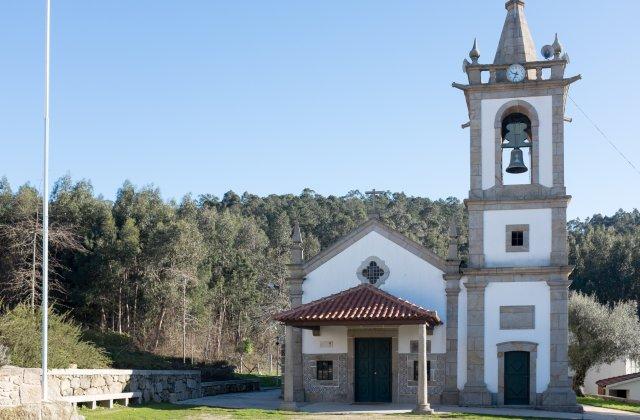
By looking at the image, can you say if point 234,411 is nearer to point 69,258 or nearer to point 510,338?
point 510,338

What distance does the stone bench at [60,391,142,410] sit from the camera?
20.8 metres

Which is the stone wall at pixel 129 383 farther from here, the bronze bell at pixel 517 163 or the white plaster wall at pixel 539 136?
the bronze bell at pixel 517 163

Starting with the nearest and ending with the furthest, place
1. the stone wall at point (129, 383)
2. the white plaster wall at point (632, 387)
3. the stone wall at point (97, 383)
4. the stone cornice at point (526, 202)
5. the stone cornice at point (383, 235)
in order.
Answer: the stone wall at point (97, 383) → the stone wall at point (129, 383) → the stone cornice at point (526, 202) → the stone cornice at point (383, 235) → the white plaster wall at point (632, 387)

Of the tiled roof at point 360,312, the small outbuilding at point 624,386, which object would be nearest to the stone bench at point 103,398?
the tiled roof at point 360,312

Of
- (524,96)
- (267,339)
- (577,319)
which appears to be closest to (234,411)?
(524,96)

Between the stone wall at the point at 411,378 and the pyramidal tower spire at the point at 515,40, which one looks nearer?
the stone wall at the point at 411,378

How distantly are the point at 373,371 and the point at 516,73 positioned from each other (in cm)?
1075

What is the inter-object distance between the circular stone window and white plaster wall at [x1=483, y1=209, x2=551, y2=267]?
11.4ft

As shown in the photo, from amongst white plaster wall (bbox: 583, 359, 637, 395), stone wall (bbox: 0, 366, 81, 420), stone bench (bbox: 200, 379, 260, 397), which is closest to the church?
stone bench (bbox: 200, 379, 260, 397)

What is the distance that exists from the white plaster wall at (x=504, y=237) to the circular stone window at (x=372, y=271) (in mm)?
3467

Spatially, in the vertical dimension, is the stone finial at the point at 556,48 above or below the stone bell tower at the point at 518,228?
above

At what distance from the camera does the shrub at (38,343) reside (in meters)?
20.2

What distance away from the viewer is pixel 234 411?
2278 cm

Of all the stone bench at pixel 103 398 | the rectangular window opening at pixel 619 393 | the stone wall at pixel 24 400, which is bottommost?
the rectangular window opening at pixel 619 393
